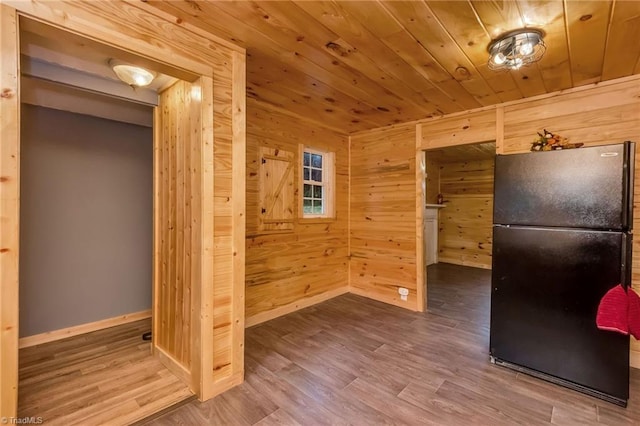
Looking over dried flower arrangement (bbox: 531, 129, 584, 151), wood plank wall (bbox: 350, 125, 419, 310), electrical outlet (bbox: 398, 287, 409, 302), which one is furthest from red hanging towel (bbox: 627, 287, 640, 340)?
electrical outlet (bbox: 398, 287, 409, 302)

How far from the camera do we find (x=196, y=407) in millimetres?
1889

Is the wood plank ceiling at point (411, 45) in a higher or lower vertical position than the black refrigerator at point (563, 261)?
higher

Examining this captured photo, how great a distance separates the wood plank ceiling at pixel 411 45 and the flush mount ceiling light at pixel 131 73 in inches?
21.3

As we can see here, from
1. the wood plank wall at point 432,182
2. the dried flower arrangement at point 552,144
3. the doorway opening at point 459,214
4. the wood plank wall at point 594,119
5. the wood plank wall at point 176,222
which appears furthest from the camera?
the wood plank wall at point 432,182

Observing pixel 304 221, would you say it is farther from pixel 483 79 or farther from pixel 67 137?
pixel 67 137

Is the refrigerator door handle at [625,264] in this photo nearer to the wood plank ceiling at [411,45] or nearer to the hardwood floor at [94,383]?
the wood plank ceiling at [411,45]

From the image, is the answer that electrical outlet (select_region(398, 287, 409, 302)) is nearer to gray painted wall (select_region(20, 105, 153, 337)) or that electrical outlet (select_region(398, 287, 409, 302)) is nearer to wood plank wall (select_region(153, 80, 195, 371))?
wood plank wall (select_region(153, 80, 195, 371))

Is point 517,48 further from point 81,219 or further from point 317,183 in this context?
point 81,219

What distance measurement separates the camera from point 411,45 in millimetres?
1954

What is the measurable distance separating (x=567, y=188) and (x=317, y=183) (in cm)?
272

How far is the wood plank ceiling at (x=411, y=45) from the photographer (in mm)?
1597

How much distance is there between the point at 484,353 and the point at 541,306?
718mm

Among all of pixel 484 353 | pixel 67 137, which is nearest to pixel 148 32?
pixel 67 137

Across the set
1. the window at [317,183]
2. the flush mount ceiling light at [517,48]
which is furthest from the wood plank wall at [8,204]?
the window at [317,183]
